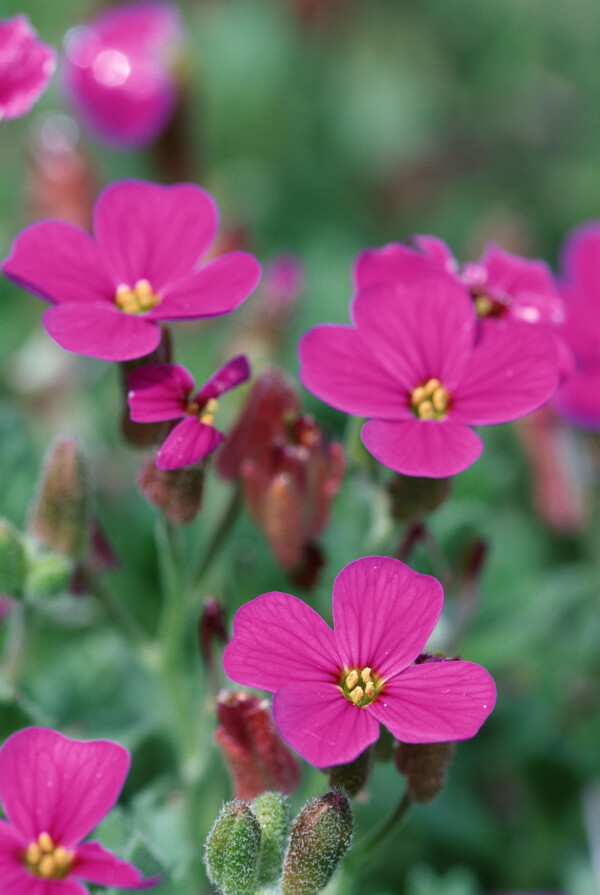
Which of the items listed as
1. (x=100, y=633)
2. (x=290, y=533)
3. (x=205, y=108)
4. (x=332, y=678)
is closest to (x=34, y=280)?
(x=290, y=533)

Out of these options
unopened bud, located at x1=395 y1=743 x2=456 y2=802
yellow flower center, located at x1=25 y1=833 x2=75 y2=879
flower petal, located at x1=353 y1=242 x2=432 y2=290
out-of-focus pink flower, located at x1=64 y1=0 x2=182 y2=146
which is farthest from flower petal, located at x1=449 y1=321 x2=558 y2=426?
out-of-focus pink flower, located at x1=64 y1=0 x2=182 y2=146

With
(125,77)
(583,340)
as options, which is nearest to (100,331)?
(583,340)

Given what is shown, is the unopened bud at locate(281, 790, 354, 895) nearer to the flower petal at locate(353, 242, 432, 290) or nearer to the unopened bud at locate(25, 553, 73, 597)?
the unopened bud at locate(25, 553, 73, 597)

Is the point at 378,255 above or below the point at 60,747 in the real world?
above

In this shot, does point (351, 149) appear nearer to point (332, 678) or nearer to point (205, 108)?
point (205, 108)

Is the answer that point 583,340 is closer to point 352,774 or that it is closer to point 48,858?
point 352,774

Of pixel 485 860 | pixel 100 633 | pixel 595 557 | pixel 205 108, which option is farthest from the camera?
pixel 205 108

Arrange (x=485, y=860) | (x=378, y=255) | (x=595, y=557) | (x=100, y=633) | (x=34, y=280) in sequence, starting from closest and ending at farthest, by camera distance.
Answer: (x=34, y=280) < (x=378, y=255) < (x=100, y=633) < (x=485, y=860) < (x=595, y=557)
